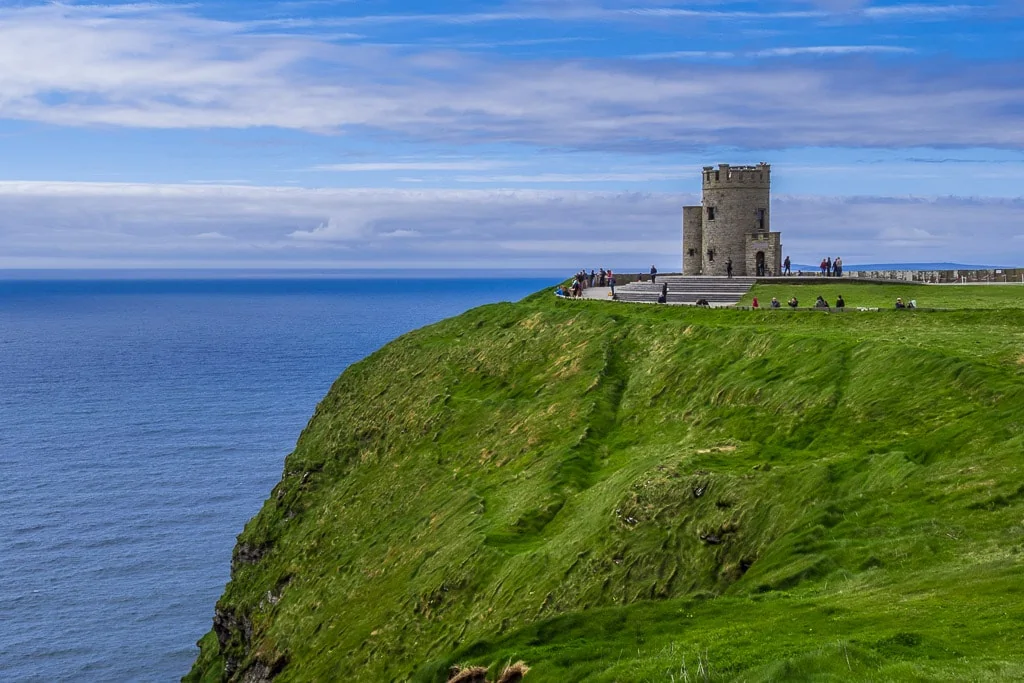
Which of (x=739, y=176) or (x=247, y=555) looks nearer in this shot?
(x=247, y=555)

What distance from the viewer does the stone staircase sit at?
2729 inches

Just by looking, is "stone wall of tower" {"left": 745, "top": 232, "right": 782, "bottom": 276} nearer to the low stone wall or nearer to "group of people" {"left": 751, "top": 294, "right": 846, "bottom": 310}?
the low stone wall

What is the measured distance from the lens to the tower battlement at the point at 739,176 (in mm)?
78875

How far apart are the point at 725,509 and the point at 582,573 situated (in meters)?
4.76

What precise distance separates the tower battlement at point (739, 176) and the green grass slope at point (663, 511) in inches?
711

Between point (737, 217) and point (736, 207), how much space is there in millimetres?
700

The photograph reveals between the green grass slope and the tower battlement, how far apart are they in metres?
18.1

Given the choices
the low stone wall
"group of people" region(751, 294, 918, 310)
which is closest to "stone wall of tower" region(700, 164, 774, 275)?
the low stone wall

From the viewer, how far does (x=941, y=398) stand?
3597 centimetres

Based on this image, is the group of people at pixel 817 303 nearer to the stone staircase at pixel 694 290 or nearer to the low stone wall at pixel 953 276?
the stone staircase at pixel 694 290

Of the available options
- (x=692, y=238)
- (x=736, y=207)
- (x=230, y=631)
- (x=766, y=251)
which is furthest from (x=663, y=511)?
(x=692, y=238)

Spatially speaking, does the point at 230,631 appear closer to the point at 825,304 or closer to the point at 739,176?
the point at 825,304

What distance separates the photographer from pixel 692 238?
82.4 metres

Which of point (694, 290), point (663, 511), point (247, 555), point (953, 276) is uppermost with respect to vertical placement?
point (953, 276)
